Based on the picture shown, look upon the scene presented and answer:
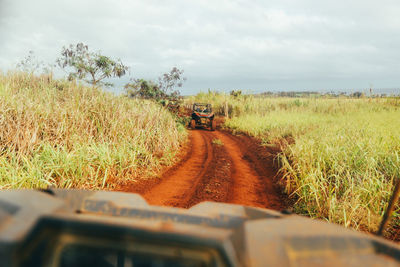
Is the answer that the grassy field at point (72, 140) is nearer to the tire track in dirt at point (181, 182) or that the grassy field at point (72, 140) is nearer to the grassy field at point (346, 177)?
the tire track in dirt at point (181, 182)

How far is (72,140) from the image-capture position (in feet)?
16.7

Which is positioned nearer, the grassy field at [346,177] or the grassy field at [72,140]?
the grassy field at [346,177]

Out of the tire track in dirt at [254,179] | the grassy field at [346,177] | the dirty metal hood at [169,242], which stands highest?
the dirty metal hood at [169,242]

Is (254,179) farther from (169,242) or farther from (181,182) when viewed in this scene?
(169,242)

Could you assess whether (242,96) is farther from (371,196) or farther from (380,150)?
(371,196)

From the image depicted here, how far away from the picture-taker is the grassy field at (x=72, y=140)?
14.0 ft

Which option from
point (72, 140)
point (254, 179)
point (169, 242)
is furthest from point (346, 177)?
point (72, 140)

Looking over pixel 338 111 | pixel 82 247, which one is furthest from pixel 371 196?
pixel 338 111

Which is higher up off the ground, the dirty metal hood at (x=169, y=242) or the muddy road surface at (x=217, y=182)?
the dirty metal hood at (x=169, y=242)

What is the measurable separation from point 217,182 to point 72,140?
3151 millimetres

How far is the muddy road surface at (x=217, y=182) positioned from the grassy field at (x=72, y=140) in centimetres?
61

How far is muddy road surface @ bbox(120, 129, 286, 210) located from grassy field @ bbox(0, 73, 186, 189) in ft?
1.99

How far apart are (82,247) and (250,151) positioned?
8.08m

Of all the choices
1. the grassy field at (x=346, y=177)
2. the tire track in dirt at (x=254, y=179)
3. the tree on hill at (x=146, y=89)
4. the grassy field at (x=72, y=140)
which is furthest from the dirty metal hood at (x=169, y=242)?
the tree on hill at (x=146, y=89)
